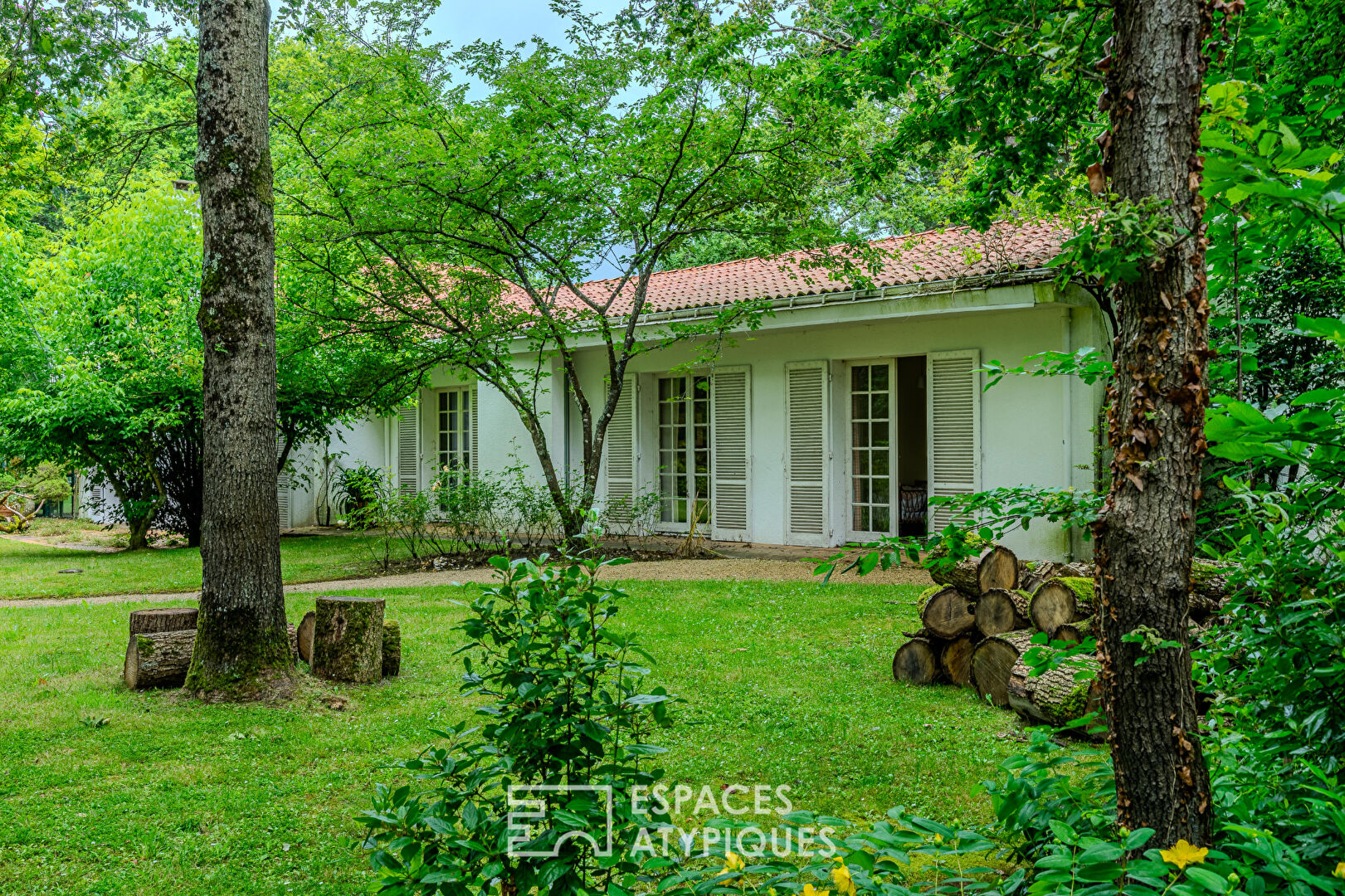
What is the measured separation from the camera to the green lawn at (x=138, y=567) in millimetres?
9344

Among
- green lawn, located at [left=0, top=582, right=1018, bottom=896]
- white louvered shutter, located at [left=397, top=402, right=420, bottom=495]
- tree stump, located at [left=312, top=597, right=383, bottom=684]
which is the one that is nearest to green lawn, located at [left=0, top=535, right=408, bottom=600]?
white louvered shutter, located at [left=397, top=402, right=420, bottom=495]

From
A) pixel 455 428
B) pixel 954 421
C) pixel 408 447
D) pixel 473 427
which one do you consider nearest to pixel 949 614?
pixel 954 421

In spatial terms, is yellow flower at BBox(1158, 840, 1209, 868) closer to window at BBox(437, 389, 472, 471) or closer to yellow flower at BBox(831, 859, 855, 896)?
yellow flower at BBox(831, 859, 855, 896)

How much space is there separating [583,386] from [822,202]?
16.5 ft

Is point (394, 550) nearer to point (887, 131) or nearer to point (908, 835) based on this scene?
point (887, 131)

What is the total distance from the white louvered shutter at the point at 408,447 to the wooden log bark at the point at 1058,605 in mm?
12456

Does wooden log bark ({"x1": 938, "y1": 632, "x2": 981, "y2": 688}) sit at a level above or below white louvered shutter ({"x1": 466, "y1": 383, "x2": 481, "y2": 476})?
below

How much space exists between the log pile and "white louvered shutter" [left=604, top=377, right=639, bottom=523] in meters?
7.24

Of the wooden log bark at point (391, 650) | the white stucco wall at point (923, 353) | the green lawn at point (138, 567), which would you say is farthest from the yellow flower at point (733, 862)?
the green lawn at point (138, 567)

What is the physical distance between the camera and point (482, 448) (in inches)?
567

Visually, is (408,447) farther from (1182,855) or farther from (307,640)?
(1182,855)

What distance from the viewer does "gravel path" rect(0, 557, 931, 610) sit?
877 centimetres

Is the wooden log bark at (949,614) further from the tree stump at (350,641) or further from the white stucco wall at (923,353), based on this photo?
the tree stump at (350,641)

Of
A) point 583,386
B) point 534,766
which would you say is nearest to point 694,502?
point 583,386
